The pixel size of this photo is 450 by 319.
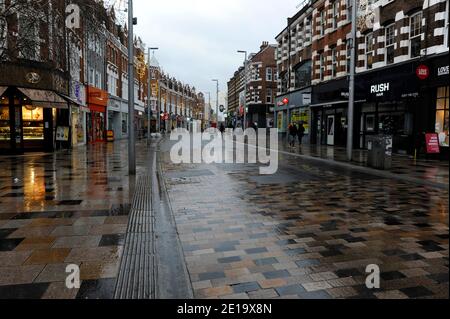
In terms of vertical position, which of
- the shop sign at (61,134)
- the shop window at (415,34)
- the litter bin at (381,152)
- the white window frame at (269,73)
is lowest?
the litter bin at (381,152)

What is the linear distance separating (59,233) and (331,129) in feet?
81.0

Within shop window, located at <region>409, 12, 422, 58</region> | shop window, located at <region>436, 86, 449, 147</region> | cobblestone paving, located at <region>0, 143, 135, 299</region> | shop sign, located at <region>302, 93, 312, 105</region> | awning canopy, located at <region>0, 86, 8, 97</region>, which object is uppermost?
shop window, located at <region>409, 12, 422, 58</region>

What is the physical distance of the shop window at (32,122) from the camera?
20.9m

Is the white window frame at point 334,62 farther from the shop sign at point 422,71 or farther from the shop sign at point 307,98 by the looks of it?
the shop sign at point 422,71

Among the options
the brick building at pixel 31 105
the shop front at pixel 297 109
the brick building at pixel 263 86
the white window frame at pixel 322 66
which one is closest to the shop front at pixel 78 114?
the brick building at pixel 31 105

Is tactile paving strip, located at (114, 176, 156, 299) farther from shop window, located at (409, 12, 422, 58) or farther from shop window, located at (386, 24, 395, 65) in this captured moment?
shop window, located at (386, 24, 395, 65)

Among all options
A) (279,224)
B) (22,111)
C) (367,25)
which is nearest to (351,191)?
(279,224)

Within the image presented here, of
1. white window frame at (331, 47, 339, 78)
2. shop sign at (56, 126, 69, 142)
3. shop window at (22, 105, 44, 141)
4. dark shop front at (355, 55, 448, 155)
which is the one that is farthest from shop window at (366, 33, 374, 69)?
shop window at (22, 105, 44, 141)

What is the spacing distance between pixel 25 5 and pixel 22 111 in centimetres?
1188

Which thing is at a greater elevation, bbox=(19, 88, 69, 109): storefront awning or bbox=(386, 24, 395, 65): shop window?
bbox=(386, 24, 395, 65): shop window

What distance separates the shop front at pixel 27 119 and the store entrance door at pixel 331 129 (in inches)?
704

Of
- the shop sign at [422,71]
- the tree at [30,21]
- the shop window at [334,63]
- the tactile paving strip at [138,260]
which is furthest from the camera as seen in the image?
the shop window at [334,63]

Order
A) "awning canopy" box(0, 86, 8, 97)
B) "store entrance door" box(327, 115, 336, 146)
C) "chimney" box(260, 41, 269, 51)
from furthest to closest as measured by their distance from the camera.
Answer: "chimney" box(260, 41, 269, 51) < "store entrance door" box(327, 115, 336, 146) < "awning canopy" box(0, 86, 8, 97)

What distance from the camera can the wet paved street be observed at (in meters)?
3.81
